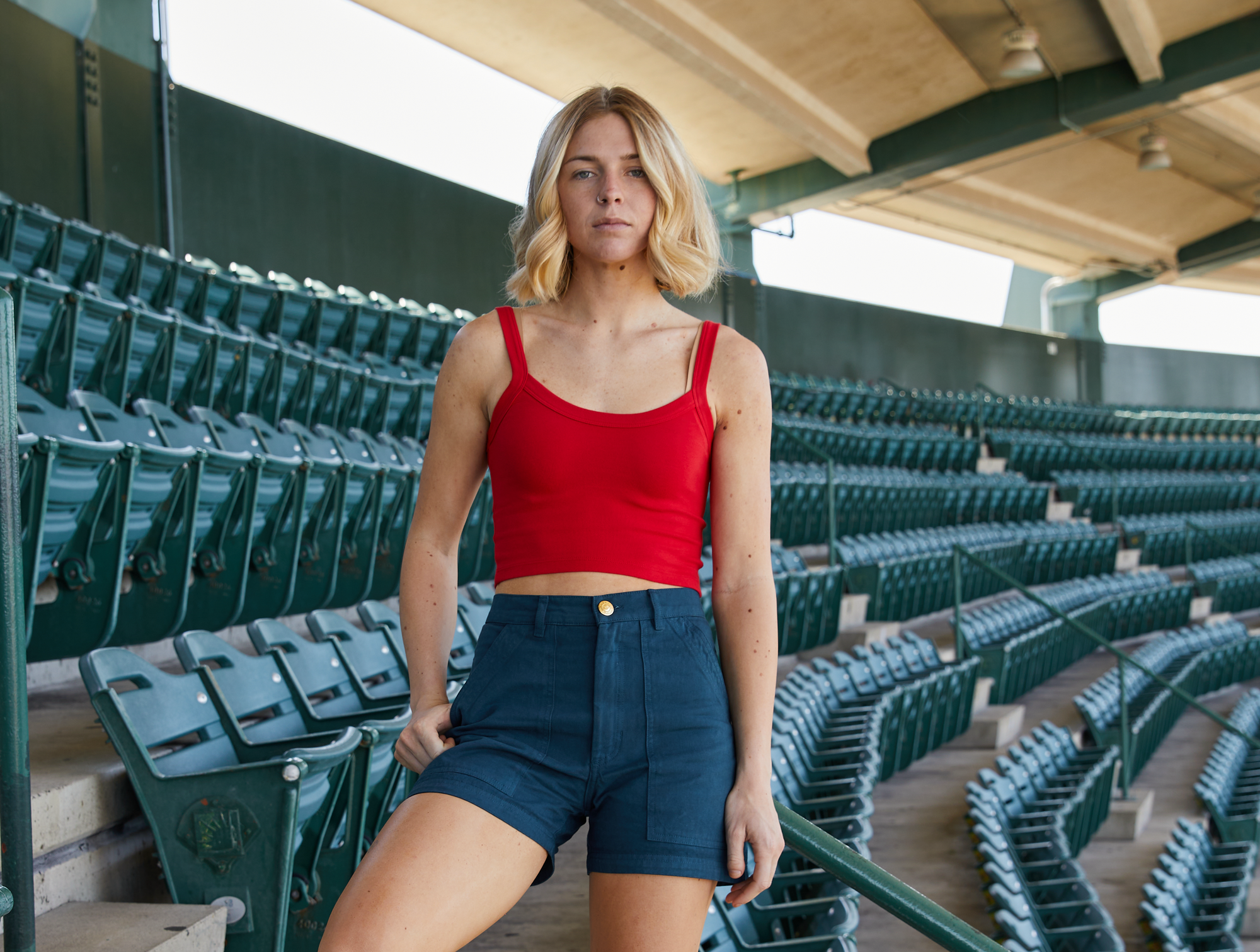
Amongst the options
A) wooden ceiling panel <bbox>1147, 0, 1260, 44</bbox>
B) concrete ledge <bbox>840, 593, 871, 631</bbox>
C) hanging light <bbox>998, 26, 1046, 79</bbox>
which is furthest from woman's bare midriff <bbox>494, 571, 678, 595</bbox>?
wooden ceiling panel <bbox>1147, 0, 1260, 44</bbox>

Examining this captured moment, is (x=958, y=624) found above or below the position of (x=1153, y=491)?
below

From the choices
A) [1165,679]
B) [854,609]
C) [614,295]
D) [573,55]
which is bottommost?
[1165,679]

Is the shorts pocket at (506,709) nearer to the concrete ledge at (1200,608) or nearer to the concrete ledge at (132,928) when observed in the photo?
the concrete ledge at (132,928)

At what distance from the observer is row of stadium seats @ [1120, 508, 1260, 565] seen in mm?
8906

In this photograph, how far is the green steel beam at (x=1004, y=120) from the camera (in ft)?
26.4

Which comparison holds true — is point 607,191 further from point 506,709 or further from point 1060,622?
point 1060,622

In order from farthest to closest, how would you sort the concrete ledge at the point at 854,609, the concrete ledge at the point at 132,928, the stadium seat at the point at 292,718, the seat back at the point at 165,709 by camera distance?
1. the concrete ledge at the point at 854,609
2. the stadium seat at the point at 292,718
3. the seat back at the point at 165,709
4. the concrete ledge at the point at 132,928

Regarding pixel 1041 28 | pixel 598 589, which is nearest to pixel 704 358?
pixel 598 589

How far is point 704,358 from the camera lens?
86 centimetres

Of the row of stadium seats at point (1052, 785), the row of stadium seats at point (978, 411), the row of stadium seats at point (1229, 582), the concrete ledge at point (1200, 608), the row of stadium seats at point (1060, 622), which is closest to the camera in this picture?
the row of stadium seats at point (1052, 785)

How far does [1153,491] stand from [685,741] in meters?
10.1

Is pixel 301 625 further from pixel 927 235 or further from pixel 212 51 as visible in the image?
pixel 927 235

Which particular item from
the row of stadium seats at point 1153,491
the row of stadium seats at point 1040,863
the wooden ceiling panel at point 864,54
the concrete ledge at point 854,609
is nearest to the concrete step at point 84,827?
the row of stadium seats at point 1040,863

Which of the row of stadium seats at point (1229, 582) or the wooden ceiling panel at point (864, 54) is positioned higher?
the wooden ceiling panel at point (864, 54)
